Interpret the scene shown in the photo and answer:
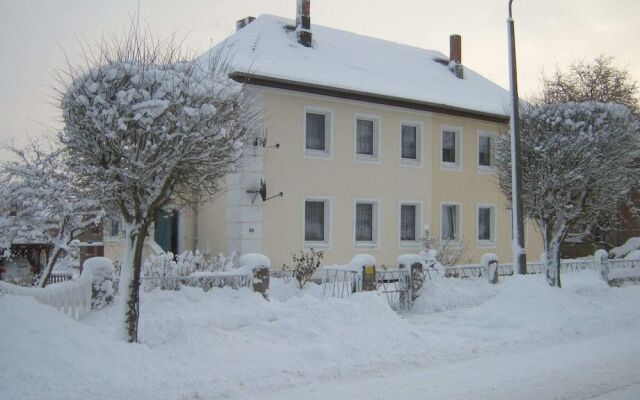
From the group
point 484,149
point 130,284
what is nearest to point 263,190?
point 130,284

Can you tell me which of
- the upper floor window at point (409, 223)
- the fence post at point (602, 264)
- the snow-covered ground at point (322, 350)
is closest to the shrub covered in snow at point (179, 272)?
the snow-covered ground at point (322, 350)

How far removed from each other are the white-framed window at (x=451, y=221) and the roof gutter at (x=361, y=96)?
362cm

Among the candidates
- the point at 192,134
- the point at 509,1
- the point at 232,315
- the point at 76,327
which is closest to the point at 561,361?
Result: the point at 232,315

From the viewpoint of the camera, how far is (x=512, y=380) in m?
8.00

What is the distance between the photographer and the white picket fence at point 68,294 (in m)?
9.08

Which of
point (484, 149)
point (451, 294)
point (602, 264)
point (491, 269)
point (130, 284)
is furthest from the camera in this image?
point (484, 149)

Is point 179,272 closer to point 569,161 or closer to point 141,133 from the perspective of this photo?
point 141,133

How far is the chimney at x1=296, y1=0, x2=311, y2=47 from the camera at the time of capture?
22.8 m

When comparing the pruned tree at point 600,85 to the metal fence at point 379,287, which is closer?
the metal fence at point 379,287

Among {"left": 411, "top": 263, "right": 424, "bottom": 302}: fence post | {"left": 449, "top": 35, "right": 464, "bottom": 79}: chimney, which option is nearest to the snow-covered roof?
{"left": 449, "top": 35, "right": 464, "bottom": 79}: chimney

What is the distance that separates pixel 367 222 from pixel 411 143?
3.64m

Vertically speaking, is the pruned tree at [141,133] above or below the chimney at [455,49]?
below

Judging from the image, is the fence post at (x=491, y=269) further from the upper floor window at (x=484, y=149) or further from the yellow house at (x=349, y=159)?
the upper floor window at (x=484, y=149)

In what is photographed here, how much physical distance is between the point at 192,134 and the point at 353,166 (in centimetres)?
1341
